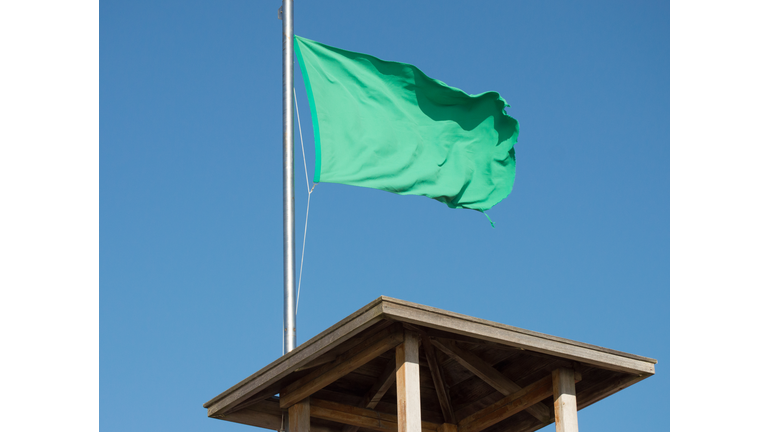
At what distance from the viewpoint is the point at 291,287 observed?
32.4 feet

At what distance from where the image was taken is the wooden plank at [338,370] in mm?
8664

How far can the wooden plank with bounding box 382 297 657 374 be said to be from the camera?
316 inches

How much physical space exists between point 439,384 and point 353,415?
1.10m

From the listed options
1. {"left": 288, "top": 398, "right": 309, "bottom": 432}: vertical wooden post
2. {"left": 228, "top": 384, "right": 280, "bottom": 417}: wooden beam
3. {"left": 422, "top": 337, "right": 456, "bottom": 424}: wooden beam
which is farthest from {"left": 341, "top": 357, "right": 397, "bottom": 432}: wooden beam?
{"left": 228, "top": 384, "right": 280, "bottom": 417}: wooden beam

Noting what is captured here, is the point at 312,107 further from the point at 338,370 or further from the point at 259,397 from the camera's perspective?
the point at 259,397

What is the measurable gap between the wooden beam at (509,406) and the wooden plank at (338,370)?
1.95 metres

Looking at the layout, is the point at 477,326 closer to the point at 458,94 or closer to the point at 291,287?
the point at 291,287

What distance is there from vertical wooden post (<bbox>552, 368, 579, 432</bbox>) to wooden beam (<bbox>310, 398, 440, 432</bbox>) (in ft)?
5.05

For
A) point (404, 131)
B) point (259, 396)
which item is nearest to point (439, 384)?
point (259, 396)

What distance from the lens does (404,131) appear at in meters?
11.9

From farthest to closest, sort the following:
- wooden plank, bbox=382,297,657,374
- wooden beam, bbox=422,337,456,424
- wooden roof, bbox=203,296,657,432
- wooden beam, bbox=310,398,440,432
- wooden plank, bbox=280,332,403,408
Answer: wooden beam, bbox=422,337,456,424
wooden beam, bbox=310,398,440,432
wooden plank, bbox=280,332,403,408
wooden roof, bbox=203,296,657,432
wooden plank, bbox=382,297,657,374

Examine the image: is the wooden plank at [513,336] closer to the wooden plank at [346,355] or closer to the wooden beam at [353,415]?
the wooden plank at [346,355]

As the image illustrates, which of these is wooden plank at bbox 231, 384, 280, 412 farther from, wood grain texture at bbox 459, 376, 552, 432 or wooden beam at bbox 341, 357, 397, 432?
wood grain texture at bbox 459, 376, 552, 432

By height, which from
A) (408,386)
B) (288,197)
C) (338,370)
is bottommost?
(408,386)
